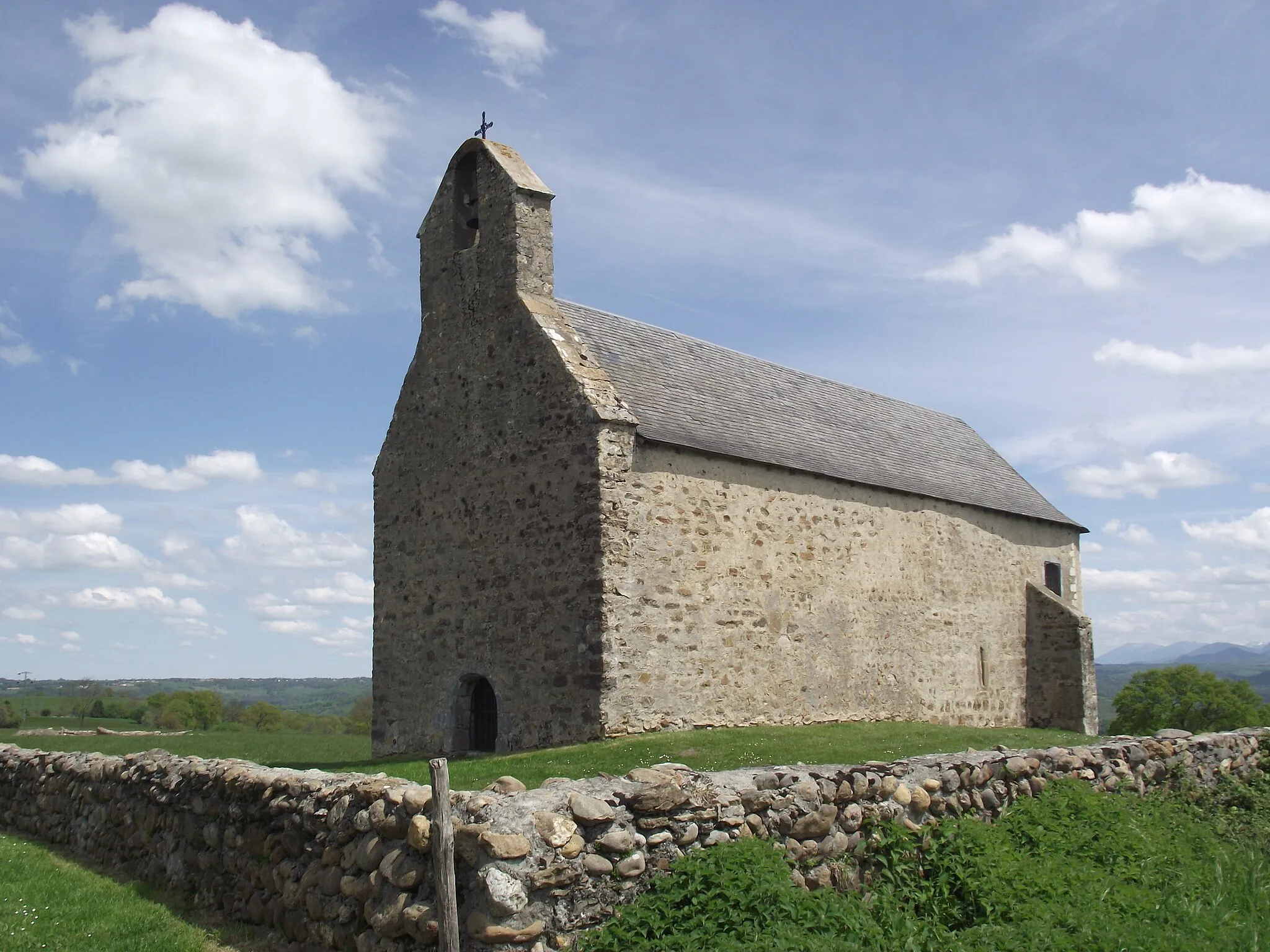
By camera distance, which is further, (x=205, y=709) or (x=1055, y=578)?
(x=205, y=709)

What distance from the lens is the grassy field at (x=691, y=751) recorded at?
44.8 feet

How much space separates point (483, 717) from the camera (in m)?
18.9

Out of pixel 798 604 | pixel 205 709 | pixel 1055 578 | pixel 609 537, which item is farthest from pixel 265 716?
pixel 609 537

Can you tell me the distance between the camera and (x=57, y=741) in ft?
76.5

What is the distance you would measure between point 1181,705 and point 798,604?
77.7 ft

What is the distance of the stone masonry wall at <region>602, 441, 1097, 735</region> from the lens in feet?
55.9

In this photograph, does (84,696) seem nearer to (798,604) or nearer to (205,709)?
(205,709)

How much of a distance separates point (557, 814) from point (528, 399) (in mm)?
11624

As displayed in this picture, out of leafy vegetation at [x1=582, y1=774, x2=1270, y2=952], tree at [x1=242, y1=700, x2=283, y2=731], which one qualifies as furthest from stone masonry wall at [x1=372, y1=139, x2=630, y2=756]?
tree at [x1=242, y1=700, x2=283, y2=731]

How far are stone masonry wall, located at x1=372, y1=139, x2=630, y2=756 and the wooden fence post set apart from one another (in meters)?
9.35

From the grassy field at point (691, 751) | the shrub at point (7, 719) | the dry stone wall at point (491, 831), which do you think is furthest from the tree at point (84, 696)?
the dry stone wall at point (491, 831)

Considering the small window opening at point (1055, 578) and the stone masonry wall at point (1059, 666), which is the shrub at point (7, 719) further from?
the small window opening at point (1055, 578)

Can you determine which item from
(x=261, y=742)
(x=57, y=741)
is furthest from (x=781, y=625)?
(x=57, y=741)

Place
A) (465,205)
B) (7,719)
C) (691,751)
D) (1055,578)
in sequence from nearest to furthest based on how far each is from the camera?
(691,751), (465,205), (1055,578), (7,719)
